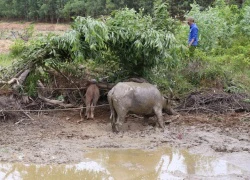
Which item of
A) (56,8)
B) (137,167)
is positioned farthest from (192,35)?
(56,8)

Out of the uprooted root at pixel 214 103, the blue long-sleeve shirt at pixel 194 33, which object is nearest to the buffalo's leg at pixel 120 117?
the uprooted root at pixel 214 103

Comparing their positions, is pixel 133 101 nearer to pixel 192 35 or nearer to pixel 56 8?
pixel 192 35

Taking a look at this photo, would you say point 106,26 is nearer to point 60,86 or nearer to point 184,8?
point 60,86

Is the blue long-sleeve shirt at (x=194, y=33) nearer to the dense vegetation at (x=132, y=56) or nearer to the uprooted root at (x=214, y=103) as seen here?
the dense vegetation at (x=132, y=56)

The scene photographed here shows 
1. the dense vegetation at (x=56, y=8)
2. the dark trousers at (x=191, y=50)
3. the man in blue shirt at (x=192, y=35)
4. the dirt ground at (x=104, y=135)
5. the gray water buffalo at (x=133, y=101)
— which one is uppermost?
the man in blue shirt at (x=192, y=35)

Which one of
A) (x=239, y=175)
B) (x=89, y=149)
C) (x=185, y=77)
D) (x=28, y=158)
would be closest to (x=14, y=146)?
(x=28, y=158)

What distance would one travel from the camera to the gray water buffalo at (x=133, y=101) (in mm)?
7590

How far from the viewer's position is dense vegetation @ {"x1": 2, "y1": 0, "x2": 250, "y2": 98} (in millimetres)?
8078

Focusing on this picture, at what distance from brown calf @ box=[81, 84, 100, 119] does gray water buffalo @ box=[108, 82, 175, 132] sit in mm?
648

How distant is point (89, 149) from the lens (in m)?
6.80

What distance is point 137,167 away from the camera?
241 inches

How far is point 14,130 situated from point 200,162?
345 centimetres

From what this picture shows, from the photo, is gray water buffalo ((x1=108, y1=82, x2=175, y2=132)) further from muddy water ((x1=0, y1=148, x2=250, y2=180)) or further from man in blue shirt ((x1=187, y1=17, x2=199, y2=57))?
man in blue shirt ((x1=187, y1=17, x2=199, y2=57))

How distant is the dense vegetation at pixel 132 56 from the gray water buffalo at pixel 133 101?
0.89 meters
